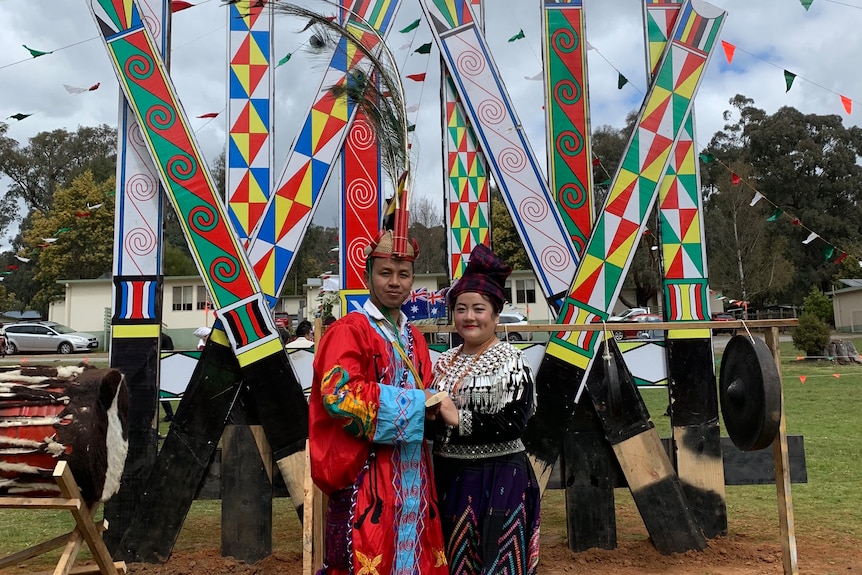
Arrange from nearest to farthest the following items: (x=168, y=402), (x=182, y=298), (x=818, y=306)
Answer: (x=168, y=402) → (x=818, y=306) → (x=182, y=298)

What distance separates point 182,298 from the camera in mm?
24656

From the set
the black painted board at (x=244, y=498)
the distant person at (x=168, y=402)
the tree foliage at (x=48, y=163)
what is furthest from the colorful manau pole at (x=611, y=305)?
the tree foliage at (x=48, y=163)

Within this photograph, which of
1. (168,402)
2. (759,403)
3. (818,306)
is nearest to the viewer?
(759,403)

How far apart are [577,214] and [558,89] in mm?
819

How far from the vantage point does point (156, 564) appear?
3.78 m

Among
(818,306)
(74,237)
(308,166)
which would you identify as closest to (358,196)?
(308,166)

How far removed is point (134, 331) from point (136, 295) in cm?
21

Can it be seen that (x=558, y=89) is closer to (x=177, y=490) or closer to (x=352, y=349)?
(x=352, y=349)

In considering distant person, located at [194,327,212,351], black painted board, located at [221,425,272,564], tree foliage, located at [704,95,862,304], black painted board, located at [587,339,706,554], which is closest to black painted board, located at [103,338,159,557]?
black painted board, located at [221,425,272,564]

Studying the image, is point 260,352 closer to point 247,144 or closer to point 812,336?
point 247,144

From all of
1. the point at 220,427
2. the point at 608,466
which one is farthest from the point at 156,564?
the point at 608,466

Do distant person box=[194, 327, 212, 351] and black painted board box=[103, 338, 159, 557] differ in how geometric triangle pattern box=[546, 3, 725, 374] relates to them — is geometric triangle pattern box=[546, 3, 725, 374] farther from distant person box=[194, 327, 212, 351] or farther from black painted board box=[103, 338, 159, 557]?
distant person box=[194, 327, 212, 351]

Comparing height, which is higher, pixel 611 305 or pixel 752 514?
pixel 611 305

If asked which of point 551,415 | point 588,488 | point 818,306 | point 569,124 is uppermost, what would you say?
point 569,124
